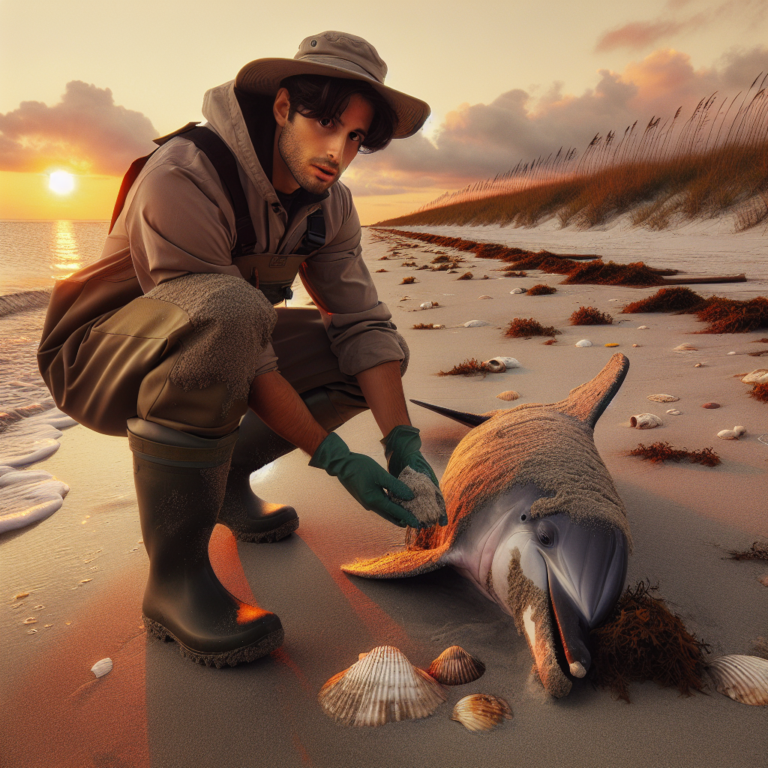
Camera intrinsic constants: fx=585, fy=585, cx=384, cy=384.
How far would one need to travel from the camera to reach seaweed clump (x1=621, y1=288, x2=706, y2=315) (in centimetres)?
729

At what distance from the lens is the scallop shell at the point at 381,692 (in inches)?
65.0

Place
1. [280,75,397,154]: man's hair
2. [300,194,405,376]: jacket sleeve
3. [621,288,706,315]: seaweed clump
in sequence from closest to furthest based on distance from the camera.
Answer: [280,75,397,154]: man's hair < [300,194,405,376]: jacket sleeve < [621,288,706,315]: seaweed clump

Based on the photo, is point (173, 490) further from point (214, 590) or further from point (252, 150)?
point (252, 150)

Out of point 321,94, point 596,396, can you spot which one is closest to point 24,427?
point 321,94

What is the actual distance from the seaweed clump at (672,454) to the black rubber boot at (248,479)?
1.61 m

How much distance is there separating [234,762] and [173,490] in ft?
2.69

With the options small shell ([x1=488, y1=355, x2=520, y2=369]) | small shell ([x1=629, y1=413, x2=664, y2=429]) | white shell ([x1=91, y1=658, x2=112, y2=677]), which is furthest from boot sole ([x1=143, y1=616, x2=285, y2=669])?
small shell ([x1=488, y1=355, x2=520, y2=369])

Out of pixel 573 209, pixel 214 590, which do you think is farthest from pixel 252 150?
pixel 573 209

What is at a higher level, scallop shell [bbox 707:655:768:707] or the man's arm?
the man's arm

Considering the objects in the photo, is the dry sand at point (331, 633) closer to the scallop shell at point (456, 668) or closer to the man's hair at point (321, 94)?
the scallop shell at point (456, 668)

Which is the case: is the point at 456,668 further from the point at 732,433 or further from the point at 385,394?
the point at 732,433

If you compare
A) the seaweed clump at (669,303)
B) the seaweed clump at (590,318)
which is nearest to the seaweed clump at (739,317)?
the seaweed clump at (669,303)

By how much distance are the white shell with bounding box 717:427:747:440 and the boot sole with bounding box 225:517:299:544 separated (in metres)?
2.49

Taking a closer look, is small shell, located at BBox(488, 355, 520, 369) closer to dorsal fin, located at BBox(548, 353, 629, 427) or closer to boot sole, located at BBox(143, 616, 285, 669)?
dorsal fin, located at BBox(548, 353, 629, 427)
